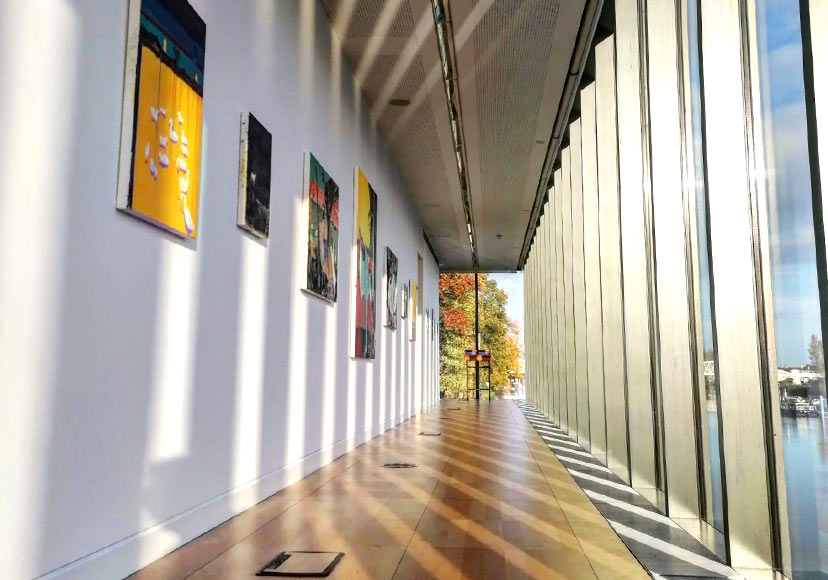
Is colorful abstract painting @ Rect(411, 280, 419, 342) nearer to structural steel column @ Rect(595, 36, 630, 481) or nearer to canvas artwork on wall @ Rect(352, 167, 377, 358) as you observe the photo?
canvas artwork on wall @ Rect(352, 167, 377, 358)

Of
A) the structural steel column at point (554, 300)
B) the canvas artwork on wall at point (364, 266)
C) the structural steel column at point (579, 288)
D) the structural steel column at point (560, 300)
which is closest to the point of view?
the canvas artwork on wall at point (364, 266)

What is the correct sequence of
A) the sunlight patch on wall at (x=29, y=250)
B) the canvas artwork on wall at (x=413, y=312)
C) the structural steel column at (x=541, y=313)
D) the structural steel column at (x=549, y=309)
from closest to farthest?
the sunlight patch on wall at (x=29, y=250) < the structural steel column at (x=549, y=309) < the canvas artwork on wall at (x=413, y=312) < the structural steel column at (x=541, y=313)

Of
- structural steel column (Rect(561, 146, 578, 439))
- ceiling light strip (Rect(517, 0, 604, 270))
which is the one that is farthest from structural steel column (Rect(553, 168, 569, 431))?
ceiling light strip (Rect(517, 0, 604, 270))

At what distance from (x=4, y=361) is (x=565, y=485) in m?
3.87

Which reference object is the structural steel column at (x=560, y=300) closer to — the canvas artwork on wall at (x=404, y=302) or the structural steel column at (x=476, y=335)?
the canvas artwork on wall at (x=404, y=302)

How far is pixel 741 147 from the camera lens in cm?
294

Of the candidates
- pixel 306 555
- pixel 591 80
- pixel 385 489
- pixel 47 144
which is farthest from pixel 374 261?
pixel 47 144

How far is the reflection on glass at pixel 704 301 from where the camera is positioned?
3.56 m

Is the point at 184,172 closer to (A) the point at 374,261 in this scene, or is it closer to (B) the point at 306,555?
(B) the point at 306,555

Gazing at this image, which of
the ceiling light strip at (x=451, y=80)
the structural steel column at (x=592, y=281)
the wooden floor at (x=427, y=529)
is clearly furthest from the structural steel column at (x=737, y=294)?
the structural steel column at (x=592, y=281)

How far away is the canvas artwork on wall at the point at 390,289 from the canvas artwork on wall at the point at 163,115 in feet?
20.8

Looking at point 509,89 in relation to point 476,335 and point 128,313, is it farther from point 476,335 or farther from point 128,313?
point 476,335

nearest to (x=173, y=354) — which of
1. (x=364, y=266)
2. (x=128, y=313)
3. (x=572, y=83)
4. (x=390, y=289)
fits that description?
(x=128, y=313)

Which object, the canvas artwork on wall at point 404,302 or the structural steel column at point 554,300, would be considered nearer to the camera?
the structural steel column at point 554,300
